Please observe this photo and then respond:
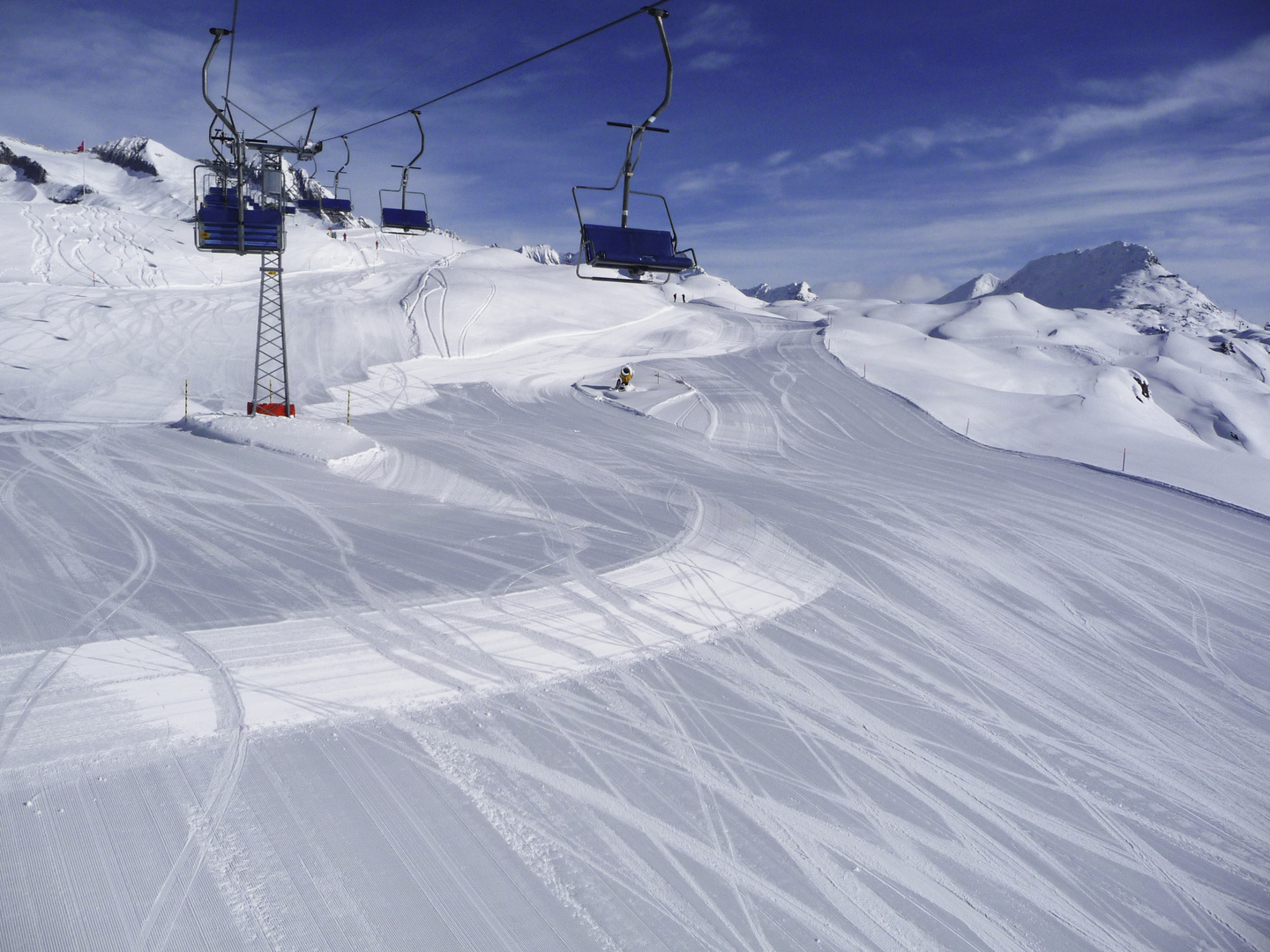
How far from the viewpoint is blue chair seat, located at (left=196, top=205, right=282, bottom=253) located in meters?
14.8

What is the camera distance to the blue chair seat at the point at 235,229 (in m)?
14.8

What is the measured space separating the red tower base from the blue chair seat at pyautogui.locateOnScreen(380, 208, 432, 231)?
5792 millimetres

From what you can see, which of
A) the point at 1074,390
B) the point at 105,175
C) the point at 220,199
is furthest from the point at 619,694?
the point at 105,175

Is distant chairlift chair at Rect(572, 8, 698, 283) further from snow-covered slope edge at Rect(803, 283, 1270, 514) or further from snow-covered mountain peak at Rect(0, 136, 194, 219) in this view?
snow-covered mountain peak at Rect(0, 136, 194, 219)

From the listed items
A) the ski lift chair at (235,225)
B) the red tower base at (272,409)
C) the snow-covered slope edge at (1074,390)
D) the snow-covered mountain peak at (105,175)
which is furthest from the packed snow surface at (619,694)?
the snow-covered mountain peak at (105,175)

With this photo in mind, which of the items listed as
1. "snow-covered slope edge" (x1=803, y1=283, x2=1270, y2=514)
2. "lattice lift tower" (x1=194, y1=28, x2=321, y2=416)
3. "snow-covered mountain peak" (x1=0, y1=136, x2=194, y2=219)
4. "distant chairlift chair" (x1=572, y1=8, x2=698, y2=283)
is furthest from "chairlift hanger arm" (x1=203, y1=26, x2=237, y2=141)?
"snow-covered mountain peak" (x1=0, y1=136, x2=194, y2=219)

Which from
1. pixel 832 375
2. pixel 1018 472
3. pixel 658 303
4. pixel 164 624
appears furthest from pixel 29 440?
pixel 658 303

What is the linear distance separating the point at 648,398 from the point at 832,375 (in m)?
8.34

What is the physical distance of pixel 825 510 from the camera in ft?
43.0

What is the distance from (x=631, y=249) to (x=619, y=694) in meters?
7.07

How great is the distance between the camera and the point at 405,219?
65.1 feet

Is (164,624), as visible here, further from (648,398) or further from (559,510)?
(648,398)

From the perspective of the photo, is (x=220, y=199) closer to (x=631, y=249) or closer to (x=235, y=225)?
(x=235, y=225)

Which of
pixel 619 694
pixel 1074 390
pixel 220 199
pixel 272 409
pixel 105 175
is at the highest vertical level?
pixel 105 175
